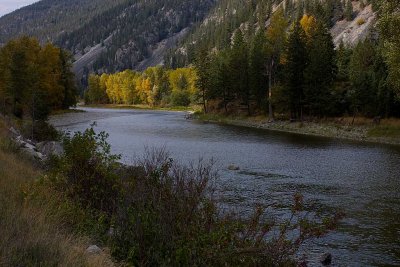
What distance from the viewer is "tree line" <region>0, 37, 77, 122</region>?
4624 centimetres

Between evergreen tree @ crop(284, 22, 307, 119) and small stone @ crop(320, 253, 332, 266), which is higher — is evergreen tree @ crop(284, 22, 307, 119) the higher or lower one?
the higher one

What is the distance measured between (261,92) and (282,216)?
192ft

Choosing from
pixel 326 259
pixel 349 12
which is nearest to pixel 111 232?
pixel 326 259

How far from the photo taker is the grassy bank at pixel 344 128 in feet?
162

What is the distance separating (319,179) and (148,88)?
13098 cm

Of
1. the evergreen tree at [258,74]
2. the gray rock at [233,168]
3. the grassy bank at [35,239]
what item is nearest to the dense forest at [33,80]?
the gray rock at [233,168]

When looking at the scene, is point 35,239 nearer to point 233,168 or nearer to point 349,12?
point 233,168

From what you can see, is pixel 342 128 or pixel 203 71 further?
pixel 203 71

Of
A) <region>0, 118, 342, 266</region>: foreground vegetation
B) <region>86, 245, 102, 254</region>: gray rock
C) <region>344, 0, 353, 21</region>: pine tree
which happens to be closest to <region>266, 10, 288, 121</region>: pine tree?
<region>0, 118, 342, 266</region>: foreground vegetation

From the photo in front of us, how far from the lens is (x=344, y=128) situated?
55188 millimetres

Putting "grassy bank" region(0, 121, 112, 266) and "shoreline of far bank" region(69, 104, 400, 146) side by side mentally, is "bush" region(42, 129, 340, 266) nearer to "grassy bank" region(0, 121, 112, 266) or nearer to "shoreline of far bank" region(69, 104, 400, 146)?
"grassy bank" region(0, 121, 112, 266)

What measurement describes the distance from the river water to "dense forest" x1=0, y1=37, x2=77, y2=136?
923 cm

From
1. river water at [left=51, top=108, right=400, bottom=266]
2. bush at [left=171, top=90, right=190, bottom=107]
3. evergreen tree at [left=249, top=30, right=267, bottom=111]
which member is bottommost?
river water at [left=51, top=108, right=400, bottom=266]

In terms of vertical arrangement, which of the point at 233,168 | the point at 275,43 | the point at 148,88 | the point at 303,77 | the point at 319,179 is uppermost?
the point at 275,43
